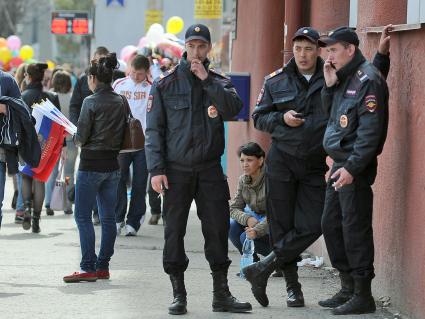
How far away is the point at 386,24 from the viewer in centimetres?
922

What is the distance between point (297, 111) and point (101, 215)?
2304mm

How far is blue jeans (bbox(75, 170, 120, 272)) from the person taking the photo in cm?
1016

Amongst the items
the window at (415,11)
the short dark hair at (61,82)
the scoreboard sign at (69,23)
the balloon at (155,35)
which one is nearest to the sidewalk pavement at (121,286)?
the window at (415,11)

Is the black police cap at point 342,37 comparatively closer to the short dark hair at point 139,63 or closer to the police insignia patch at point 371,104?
the police insignia patch at point 371,104

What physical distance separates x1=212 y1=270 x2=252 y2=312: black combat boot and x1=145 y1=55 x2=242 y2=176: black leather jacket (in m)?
0.82

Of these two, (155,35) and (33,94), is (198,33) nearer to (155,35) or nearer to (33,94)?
(33,94)

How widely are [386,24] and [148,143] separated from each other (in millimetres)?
2071

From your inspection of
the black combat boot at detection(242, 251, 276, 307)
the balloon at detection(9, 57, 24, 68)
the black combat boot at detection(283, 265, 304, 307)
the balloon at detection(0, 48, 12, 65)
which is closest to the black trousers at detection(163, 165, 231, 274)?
the black combat boot at detection(242, 251, 276, 307)

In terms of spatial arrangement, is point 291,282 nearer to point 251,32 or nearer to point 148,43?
point 251,32

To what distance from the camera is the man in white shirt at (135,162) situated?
13617 millimetres

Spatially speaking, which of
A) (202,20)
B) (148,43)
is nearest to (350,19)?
(202,20)

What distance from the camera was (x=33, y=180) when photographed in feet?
47.4

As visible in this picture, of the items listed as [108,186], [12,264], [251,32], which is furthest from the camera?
[251,32]

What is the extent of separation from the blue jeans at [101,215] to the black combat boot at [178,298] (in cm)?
167
